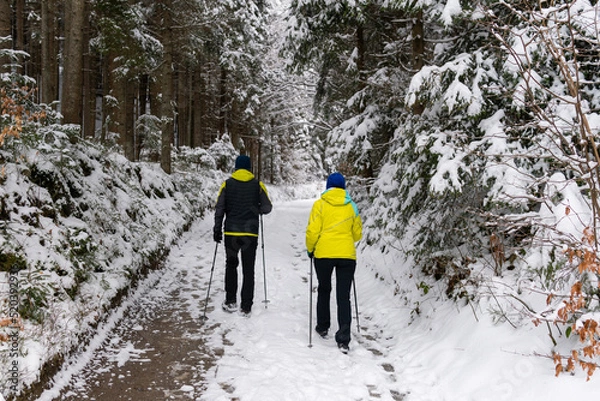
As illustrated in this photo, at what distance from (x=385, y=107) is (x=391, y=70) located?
3.00 ft

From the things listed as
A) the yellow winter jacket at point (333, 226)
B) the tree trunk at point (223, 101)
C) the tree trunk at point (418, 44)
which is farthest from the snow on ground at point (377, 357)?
the tree trunk at point (223, 101)

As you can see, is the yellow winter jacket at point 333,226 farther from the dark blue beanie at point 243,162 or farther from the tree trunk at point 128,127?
the tree trunk at point 128,127

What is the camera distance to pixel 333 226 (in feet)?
19.0

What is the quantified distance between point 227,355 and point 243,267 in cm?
189

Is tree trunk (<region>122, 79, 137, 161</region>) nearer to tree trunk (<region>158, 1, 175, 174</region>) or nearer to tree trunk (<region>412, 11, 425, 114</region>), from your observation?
tree trunk (<region>158, 1, 175, 174</region>)

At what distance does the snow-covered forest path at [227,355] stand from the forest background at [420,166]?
42cm

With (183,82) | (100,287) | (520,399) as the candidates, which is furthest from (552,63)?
(183,82)

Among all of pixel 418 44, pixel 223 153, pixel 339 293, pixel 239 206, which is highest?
pixel 418 44

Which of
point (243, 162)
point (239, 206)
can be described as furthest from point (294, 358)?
point (243, 162)

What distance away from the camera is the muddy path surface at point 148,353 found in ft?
13.6

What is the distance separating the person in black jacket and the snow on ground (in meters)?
0.37

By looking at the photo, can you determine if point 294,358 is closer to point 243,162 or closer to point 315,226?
point 315,226

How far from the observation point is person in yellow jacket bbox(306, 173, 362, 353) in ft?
18.9

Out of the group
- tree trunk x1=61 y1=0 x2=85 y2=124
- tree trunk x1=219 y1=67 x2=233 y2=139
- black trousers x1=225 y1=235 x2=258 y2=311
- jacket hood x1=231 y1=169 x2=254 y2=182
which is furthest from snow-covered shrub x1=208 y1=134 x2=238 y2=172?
black trousers x1=225 y1=235 x2=258 y2=311
